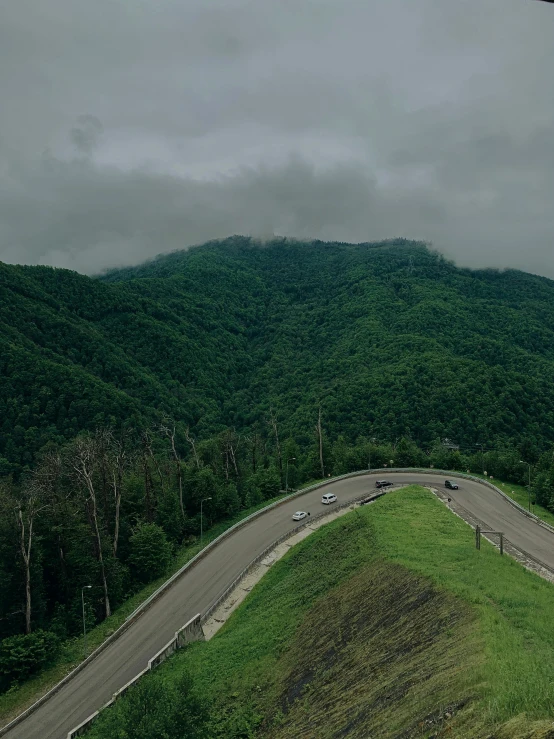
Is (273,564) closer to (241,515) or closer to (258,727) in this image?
(241,515)

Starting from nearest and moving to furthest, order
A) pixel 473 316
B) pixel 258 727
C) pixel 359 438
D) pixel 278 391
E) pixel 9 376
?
pixel 258 727 < pixel 359 438 < pixel 9 376 < pixel 278 391 < pixel 473 316

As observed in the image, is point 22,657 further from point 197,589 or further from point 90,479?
point 90,479

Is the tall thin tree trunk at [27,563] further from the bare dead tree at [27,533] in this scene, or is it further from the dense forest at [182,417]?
the dense forest at [182,417]

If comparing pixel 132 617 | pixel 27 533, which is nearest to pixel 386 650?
pixel 132 617

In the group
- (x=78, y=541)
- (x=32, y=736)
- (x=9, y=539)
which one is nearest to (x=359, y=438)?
Answer: (x=78, y=541)

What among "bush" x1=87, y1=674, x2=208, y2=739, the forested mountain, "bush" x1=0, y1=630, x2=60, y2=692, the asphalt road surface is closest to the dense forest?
"bush" x1=0, y1=630, x2=60, y2=692
